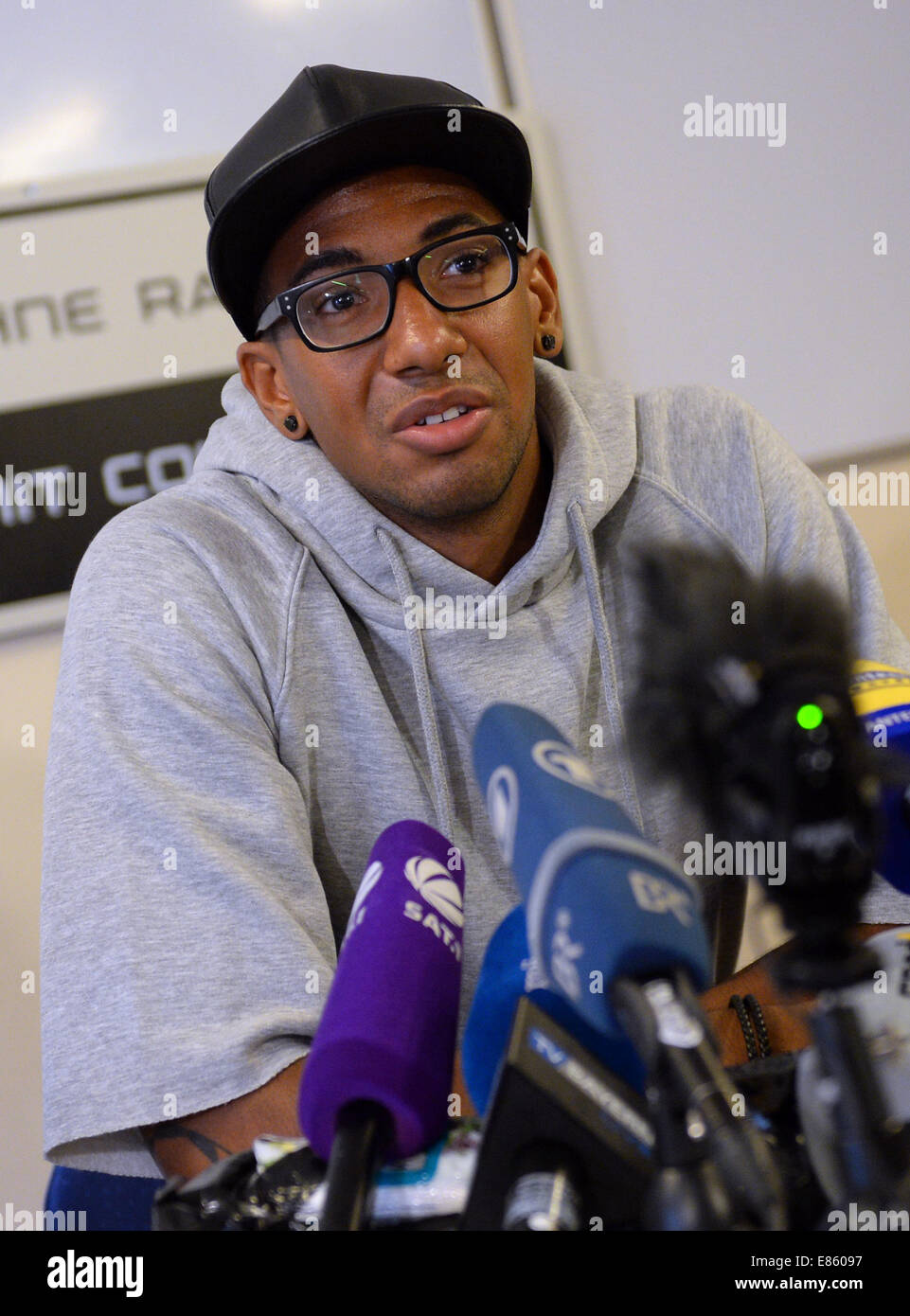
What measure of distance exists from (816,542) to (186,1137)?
825 mm

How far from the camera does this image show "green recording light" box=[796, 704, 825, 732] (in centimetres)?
37

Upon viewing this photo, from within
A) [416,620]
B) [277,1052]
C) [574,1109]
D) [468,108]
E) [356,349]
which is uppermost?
[468,108]

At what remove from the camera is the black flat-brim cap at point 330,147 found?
3.44 ft

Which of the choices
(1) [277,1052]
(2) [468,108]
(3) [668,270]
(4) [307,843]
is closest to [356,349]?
(2) [468,108]

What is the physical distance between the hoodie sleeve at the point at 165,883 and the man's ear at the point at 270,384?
25 centimetres

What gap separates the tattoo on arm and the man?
0.02 m

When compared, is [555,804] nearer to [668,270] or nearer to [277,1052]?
[277,1052]

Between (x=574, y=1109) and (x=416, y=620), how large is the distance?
2.32ft

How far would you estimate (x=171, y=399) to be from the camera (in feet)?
5.95

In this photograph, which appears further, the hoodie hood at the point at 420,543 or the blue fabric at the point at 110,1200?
the hoodie hood at the point at 420,543

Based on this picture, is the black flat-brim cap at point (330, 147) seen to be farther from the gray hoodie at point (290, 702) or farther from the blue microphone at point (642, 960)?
the blue microphone at point (642, 960)

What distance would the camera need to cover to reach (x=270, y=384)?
4.06ft

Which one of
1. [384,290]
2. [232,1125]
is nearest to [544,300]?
[384,290]

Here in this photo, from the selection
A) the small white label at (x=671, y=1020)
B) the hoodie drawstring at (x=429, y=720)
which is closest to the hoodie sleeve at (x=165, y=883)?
the hoodie drawstring at (x=429, y=720)
